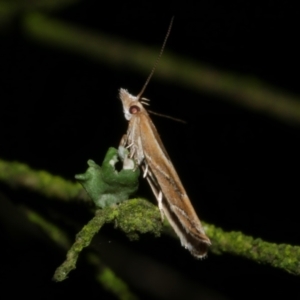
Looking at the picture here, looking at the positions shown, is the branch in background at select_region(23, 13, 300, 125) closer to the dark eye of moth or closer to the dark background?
the dark eye of moth

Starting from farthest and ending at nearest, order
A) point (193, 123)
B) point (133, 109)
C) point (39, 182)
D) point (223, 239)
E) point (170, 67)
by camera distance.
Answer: point (193, 123) < point (133, 109) < point (170, 67) < point (39, 182) < point (223, 239)

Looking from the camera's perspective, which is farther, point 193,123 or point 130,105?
point 193,123

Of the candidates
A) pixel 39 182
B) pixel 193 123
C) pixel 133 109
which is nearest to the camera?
pixel 39 182

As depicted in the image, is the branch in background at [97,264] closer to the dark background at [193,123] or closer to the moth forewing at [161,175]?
the moth forewing at [161,175]

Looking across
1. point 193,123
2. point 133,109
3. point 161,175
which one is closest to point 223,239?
point 161,175

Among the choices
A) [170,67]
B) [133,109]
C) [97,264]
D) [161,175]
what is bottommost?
[97,264]

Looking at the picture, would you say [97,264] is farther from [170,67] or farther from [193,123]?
[193,123]

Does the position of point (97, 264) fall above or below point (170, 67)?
below

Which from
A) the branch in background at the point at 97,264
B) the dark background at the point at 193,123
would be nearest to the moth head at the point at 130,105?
the dark background at the point at 193,123
